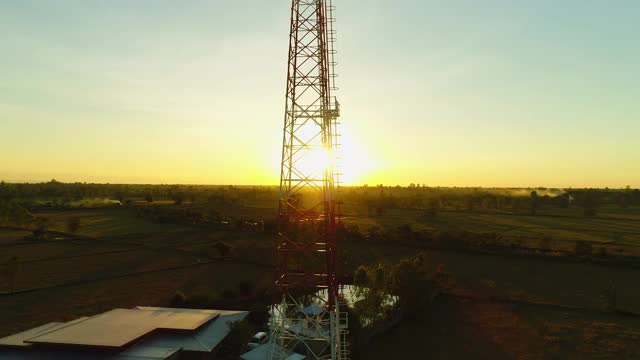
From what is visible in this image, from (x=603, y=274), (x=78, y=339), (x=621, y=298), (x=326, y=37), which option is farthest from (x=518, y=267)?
(x=78, y=339)

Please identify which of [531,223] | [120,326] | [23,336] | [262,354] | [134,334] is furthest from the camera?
[531,223]

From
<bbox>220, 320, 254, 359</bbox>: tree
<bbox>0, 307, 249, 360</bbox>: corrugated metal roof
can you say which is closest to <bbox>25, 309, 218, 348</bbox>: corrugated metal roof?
<bbox>0, 307, 249, 360</bbox>: corrugated metal roof

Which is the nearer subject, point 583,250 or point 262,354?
point 262,354

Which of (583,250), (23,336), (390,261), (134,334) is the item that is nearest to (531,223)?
(583,250)

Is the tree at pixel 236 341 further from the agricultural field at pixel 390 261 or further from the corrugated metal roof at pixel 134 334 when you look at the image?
the agricultural field at pixel 390 261

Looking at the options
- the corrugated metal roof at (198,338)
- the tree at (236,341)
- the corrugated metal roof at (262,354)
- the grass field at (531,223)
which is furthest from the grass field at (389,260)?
the corrugated metal roof at (198,338)

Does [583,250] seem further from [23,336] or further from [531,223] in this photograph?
[23,336]

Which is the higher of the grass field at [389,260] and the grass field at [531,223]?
the grass field at [531,223]

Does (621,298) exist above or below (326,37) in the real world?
below

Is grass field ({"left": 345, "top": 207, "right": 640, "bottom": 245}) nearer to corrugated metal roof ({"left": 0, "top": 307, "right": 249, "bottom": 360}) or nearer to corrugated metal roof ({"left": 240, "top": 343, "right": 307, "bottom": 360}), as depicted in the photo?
corrugated metal roof ({"left": 0, "top": 307, "right": 249, "bottom": 360})

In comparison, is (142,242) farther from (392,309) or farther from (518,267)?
(518,267)

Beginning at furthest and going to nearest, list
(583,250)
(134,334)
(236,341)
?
1. (583,250)
2. (236,341)
3. (134,334)
